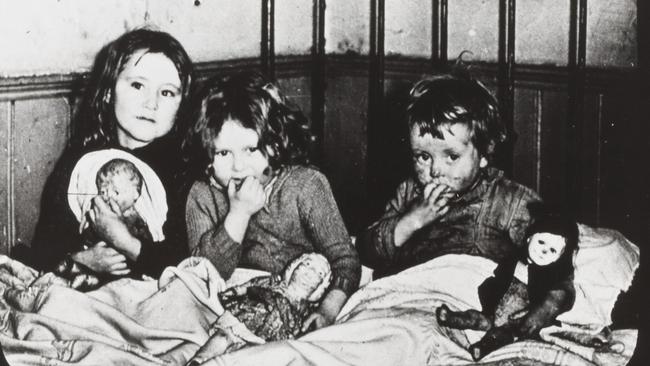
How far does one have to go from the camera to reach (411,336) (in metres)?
1.15

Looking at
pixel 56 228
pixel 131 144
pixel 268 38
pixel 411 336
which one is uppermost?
pixel 268 38

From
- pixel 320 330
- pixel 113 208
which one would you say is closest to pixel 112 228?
pixel 113 208

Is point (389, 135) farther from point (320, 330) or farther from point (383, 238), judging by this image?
point (320, 330)

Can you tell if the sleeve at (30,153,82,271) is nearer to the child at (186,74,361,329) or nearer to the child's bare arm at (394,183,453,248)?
the child at (186,74,361,329)

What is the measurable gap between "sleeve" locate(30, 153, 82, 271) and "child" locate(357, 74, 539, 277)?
43 centimetres

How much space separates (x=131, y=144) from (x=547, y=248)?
1.94ft

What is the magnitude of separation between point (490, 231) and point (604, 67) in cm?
52

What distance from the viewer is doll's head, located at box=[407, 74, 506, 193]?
129 centimetres

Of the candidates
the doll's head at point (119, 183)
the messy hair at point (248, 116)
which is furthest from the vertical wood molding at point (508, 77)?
the doll's head at point (119, 183)

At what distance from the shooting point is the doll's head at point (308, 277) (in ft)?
4.18

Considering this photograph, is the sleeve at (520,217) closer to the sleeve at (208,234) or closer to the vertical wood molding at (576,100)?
the vertical wood molding at (576,100)

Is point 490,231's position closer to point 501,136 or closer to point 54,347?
point 501,136

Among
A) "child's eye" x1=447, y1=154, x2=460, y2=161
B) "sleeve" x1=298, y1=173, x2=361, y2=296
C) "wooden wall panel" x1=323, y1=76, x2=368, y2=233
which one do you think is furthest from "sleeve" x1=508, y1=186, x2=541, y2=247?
"wooden wall panel" x1=323, y1=76, x2=368, y2=233

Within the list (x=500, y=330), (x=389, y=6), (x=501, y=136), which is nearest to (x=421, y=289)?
(x=500, y=330)
